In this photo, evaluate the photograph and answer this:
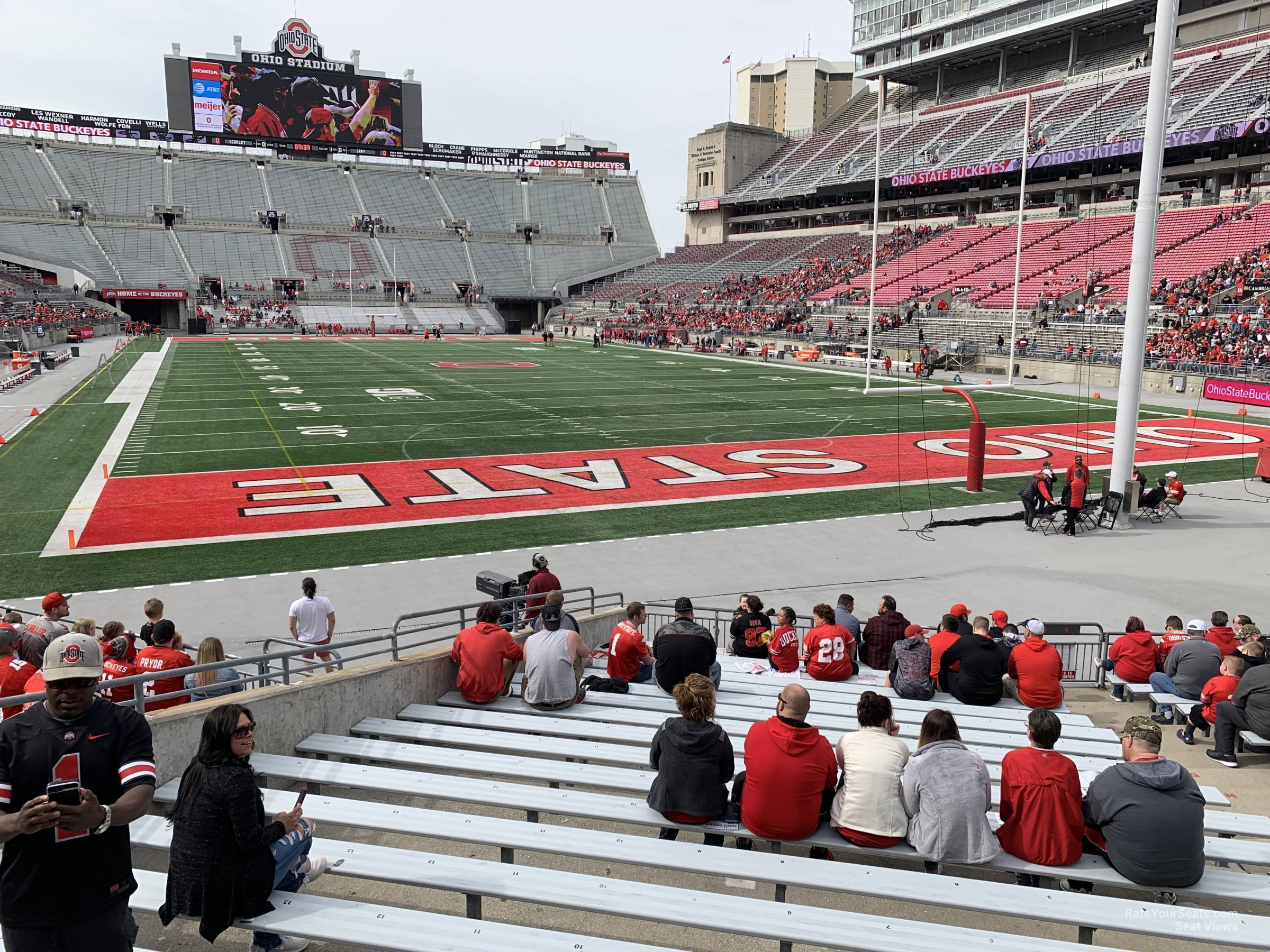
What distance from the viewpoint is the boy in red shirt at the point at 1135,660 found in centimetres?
920

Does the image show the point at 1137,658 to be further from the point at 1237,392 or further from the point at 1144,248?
the point at 1237,392

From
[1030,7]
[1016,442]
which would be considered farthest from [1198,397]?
[1030,7]

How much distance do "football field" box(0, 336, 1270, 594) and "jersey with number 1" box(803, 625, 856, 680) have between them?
7.52 metres

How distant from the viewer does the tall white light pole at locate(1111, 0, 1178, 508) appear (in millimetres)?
16156

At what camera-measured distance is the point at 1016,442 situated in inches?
1027

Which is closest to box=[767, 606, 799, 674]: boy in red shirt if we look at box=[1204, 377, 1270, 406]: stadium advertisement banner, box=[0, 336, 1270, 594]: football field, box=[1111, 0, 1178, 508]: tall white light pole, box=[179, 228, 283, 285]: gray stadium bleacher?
box=[0, 336, 1270, 594]: football field

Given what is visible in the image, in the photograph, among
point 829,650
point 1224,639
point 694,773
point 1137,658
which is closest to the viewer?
point 694,773

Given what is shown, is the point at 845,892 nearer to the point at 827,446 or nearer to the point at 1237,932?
the point at 1237,932

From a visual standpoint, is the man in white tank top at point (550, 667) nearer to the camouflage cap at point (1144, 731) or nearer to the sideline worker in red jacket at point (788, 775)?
the sideline worker in red jacket at point (788, 775)

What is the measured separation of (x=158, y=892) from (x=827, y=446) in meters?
22.3

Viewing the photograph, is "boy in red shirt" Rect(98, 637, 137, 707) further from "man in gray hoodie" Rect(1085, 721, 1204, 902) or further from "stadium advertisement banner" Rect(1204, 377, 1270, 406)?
"stadium advertisement banner" Rect(1204, 377, 1270, 406)

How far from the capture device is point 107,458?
2262 centimetres

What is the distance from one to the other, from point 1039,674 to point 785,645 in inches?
92.8

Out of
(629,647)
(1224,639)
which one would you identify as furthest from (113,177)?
(1224,639)
